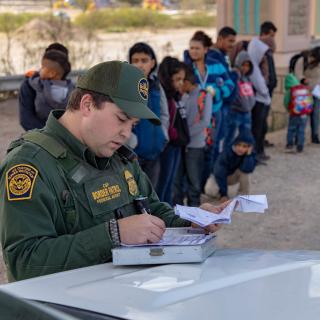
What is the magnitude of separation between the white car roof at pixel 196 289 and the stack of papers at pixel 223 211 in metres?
0.19

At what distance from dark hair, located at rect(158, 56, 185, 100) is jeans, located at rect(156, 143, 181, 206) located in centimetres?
47

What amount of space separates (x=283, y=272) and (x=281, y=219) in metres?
4.49

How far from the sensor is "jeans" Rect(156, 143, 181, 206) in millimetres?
5773

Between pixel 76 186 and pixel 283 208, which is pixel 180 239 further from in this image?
pixel 283 208

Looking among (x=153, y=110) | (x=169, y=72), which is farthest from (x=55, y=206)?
(x=169, y=72)

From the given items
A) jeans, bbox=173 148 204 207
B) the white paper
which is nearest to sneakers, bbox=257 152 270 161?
jeans, bbox=173 148 204 207

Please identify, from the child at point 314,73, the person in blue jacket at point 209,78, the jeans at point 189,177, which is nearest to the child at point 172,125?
the jeans at point 189,177

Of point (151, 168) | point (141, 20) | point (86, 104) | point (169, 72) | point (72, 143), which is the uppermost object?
point (86, 104)

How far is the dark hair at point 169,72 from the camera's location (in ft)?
18.1

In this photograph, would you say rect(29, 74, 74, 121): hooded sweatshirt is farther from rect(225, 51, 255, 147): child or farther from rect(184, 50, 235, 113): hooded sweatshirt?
rect(225, 51, 255, 147): child

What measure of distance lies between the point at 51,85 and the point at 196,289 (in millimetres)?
3717

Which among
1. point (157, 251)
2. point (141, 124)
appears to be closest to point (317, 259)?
point (157, 251)

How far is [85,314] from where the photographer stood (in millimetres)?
1640

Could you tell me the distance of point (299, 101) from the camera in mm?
8719
